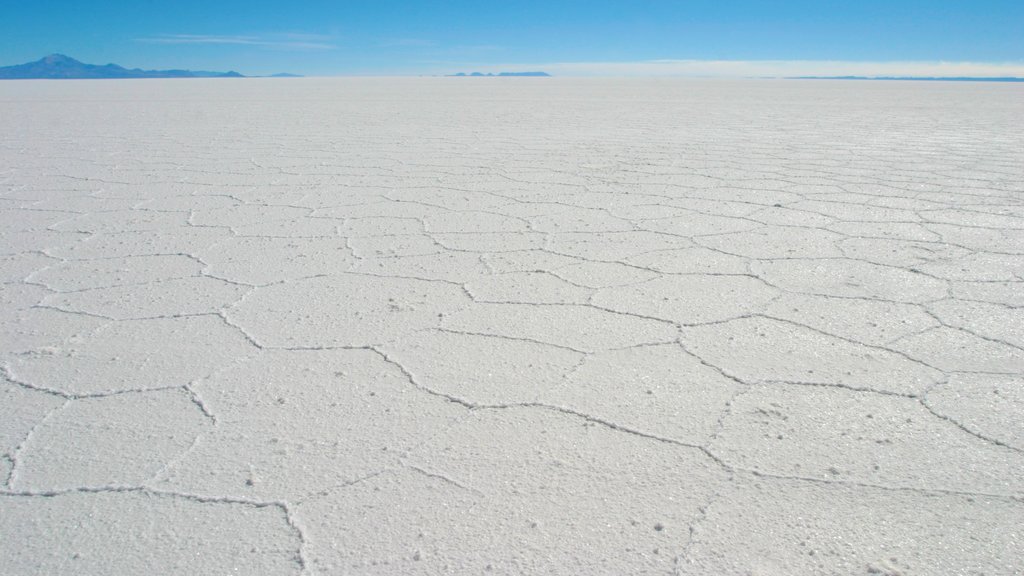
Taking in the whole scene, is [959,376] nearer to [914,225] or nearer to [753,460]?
[753,460]

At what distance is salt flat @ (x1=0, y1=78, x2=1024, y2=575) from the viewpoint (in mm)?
943

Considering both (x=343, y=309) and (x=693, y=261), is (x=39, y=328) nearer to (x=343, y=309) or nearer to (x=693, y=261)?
(x=343, y=309)

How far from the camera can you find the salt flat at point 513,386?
0.94 meters

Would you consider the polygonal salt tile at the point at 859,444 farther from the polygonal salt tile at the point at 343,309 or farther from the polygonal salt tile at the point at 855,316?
the polygonal salt tile at the point at 343,309

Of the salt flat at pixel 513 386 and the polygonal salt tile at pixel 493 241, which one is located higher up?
the polygonal salt tile at pixel 493 241

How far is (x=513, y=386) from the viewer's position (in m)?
1.37

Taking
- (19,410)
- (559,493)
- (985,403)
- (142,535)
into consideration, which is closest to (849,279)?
(985,403)

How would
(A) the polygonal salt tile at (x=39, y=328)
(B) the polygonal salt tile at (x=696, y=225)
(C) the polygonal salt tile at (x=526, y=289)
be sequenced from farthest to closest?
(B) the polygonal salt tile at (x=696, y=225)
(C) the polygonal salt tile at (x=526, y=289)
(A) the polygonal salt tile at (x=39, y=328)

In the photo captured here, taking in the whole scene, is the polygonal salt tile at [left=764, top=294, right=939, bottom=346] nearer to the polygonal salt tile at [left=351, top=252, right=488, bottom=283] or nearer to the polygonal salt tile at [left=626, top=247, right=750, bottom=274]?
the polygonal salt tile at [left=626, top=247, right=750, bottom=274]

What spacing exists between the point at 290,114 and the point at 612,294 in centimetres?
852

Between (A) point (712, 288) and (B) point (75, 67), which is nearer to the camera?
(A) point (712, 288)

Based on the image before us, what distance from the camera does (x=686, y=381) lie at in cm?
137

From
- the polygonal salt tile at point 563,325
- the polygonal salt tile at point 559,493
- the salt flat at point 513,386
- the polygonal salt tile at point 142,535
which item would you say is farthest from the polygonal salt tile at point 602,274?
the polygonal salt tile at point 142,535

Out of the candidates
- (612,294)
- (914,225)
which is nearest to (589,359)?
(612,294)
